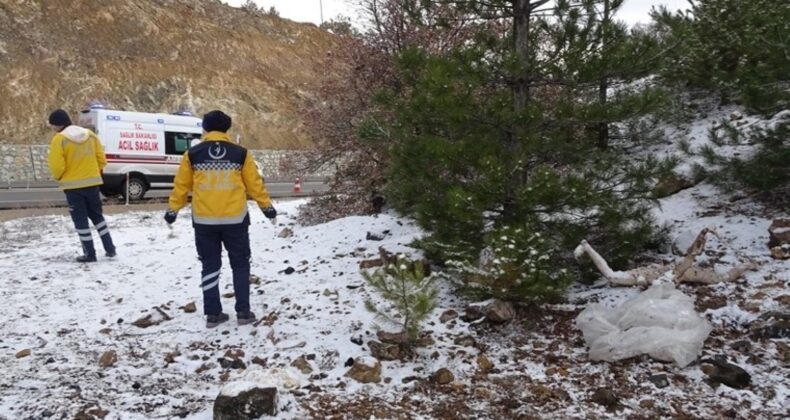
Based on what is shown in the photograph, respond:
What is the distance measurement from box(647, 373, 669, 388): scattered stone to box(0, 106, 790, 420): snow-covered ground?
1.1 inches

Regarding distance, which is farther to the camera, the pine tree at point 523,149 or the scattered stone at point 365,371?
the pine tree at point 523,149

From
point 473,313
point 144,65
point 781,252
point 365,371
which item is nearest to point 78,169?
point 365,371

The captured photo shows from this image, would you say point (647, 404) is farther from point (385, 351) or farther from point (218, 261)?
point (218, 261)

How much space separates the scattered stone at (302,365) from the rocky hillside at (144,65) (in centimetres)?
2305

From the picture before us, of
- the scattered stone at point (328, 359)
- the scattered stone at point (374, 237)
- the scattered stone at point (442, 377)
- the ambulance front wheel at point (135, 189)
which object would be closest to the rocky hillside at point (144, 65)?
the ambulance front wheel at point (135, 189)

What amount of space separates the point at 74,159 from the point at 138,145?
1104 cm

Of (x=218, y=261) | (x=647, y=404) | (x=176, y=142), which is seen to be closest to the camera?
(x=647, y=404)

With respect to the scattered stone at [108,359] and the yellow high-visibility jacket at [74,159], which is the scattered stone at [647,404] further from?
the yellow high-visibility jacket at [74,159]

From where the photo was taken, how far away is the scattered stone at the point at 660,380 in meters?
3.31

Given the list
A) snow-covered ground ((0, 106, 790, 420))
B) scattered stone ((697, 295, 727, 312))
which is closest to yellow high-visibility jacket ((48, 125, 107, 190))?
snow-covered ground ((0, 106, 790, 420))

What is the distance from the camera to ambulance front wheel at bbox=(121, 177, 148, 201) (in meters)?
16.5

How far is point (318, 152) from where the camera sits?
348 inches

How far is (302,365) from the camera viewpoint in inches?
147

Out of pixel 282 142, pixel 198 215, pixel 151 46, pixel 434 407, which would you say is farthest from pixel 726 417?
pixel 151 46
